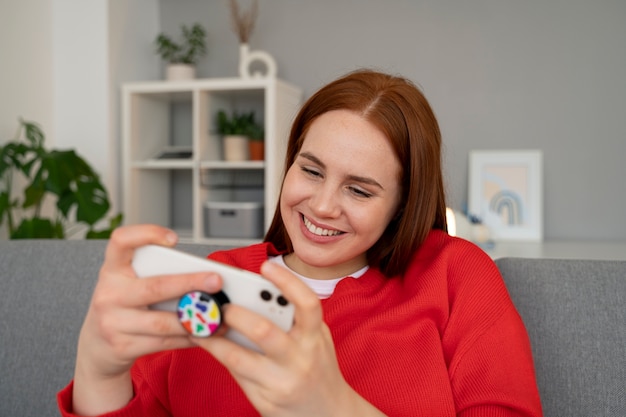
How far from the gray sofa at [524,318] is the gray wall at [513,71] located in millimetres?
1764

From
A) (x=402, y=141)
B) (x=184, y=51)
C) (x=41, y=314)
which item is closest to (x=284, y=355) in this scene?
(x=402, y=141)

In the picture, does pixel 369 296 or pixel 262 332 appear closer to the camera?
Answer: pixel 262 332

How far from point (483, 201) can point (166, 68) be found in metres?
1.76

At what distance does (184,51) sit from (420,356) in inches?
108

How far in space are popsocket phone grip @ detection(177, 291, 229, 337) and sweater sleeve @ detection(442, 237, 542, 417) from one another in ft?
1.55

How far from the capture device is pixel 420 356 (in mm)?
983

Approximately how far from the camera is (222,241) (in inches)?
119

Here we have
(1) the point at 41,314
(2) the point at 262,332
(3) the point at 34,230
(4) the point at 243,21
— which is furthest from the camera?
(4) the point at 243,21

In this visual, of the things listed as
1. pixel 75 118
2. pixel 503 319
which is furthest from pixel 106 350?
pixel 75 118

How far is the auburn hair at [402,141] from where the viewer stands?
3.59ft

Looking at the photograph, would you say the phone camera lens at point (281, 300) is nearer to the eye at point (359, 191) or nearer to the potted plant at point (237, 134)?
the eye at point (359, 191)

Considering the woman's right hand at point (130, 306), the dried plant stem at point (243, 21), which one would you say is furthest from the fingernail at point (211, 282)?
the dried plant stem at point (243, 21)

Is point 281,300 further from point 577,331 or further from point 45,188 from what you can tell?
point 45,188

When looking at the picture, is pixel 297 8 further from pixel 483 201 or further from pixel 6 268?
pixel 6 268
